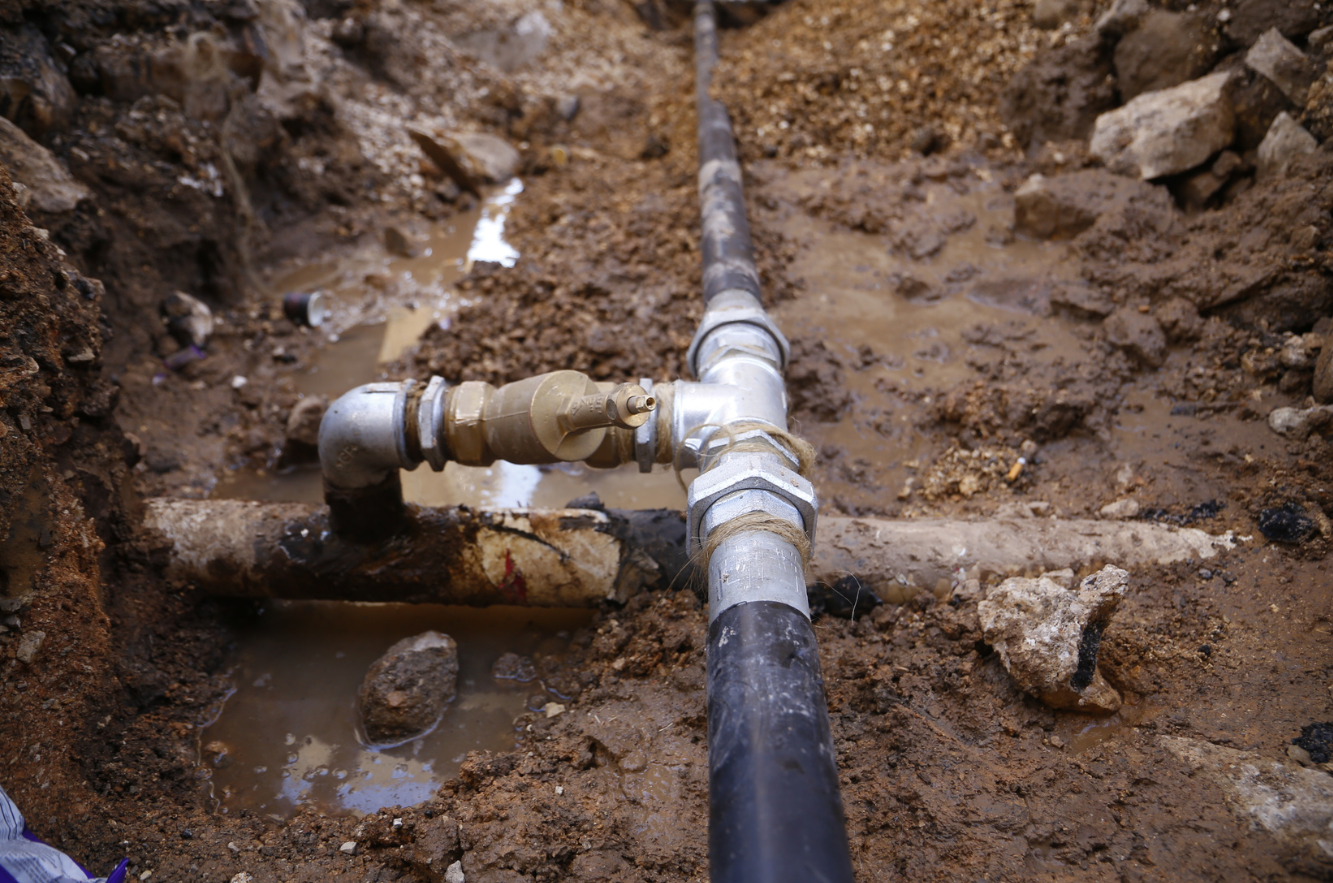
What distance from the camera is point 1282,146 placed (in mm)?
3020

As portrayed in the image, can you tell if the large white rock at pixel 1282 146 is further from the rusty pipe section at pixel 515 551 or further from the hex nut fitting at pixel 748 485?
the hex nut fitting at pixel 748 485

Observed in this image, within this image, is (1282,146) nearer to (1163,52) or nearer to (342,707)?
(1163,52)

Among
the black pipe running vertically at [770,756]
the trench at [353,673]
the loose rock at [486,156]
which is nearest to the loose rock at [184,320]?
the trench at [353,673]

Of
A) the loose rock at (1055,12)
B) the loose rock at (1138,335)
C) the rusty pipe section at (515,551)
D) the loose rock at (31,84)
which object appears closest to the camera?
the rusty pipe section at (515,551)

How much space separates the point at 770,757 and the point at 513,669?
124 centimetres

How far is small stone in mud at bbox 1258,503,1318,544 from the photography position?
2033 mm

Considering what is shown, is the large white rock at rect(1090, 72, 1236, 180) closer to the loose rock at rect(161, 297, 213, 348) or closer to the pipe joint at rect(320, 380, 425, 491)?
the pipe joint at rect(320, 380, 425, 491)

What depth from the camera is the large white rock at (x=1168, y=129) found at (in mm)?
3309

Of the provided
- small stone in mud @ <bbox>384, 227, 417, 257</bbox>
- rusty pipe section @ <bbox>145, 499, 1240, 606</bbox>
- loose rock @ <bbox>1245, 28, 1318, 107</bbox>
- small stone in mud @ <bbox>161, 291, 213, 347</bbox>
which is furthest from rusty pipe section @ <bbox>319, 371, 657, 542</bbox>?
loose rock @ <bbox>1245, 28, 1318, 107</bbox>

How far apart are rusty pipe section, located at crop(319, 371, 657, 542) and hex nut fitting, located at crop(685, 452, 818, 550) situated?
0.24 metres

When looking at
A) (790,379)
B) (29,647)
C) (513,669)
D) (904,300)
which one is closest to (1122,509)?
(790,379)

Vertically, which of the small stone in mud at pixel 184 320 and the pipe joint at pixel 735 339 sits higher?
the small stone in mud at pixel 184 320

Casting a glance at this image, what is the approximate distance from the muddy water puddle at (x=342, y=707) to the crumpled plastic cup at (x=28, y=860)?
46 centimetres

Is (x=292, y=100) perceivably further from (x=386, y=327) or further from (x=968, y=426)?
(x=968, y=426)
